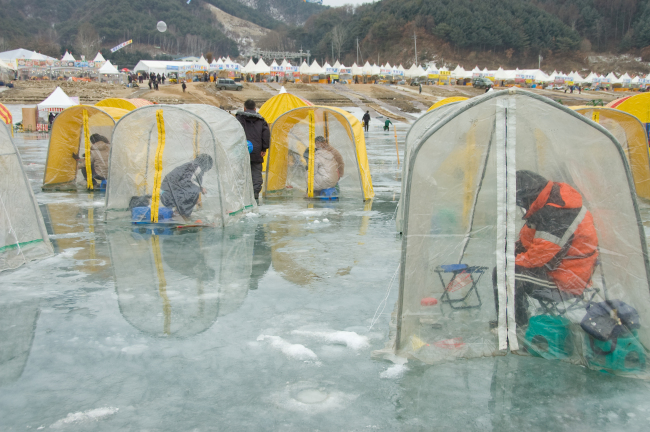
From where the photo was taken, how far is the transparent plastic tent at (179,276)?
191 inches

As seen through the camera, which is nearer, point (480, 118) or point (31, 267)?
point (480, 118)

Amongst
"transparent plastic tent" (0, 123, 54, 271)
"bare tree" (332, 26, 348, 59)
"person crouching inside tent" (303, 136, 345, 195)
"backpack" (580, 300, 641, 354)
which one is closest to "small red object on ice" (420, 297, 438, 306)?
"backpack" (580, 300, 641, 354)

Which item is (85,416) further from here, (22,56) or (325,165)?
(22,56)

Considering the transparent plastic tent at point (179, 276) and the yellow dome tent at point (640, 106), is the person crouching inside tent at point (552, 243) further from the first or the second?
the yellow dome tent at point (640, 106)

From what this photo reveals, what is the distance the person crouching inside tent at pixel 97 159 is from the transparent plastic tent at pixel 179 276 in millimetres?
4356

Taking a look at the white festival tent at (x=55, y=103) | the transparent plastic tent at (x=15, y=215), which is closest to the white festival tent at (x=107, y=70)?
the white festival tent at (x=55, y=103)

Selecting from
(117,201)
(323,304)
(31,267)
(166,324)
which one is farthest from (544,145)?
(117,201)

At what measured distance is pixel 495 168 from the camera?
409 centimetres

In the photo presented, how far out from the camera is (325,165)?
1084 cm

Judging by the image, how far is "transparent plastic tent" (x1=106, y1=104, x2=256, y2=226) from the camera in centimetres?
811

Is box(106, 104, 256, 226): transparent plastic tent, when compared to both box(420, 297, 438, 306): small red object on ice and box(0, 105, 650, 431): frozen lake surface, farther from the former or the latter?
box(420, 297, 438, 306): small red object on ice

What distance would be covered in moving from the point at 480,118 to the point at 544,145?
1.62ft

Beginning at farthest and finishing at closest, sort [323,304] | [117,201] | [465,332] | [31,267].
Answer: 1. [117,201]
2. [31,267]
3. [323,304]
4. [465,332]

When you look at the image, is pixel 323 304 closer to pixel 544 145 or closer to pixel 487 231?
pixel 487 231
